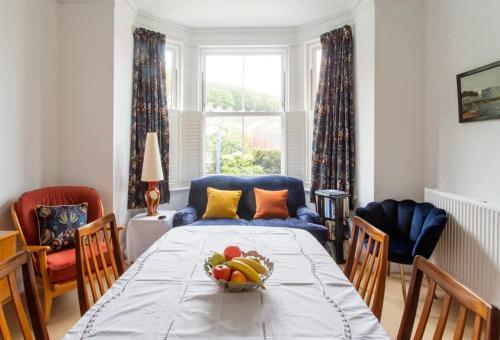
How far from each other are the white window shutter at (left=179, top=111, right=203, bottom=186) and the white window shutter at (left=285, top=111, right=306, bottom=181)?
1171mm

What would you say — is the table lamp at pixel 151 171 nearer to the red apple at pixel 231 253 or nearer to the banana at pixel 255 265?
the red apple at pixel 231 253

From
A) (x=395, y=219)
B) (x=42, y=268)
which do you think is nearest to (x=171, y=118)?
(x=42, y=268)

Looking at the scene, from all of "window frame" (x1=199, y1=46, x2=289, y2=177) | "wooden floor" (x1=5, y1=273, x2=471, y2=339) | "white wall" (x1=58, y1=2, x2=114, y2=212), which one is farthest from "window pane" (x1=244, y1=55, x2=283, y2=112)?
"wooden floor" (x1=5, y1=273, x2=471, y2=339)

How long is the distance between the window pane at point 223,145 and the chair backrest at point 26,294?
334 centimetres

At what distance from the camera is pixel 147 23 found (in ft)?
12.7

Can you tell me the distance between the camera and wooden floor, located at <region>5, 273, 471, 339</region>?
224 centimetres

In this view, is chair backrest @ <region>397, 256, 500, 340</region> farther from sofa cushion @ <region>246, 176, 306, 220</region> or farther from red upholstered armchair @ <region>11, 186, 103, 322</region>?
sofa cushion @ <region>246, 176, 306, 220</region>

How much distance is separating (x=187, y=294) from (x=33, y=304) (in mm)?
485

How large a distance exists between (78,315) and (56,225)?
0.73m

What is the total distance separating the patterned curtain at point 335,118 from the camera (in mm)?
3719

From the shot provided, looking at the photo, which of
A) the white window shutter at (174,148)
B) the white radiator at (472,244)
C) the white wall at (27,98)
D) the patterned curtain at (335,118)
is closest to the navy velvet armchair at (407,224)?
the white radiator at (472,244)

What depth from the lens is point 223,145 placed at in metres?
4.39

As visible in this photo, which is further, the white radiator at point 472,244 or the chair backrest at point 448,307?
the white radiator at point 472,244

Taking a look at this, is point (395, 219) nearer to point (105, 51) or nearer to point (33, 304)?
point (33, 304)
